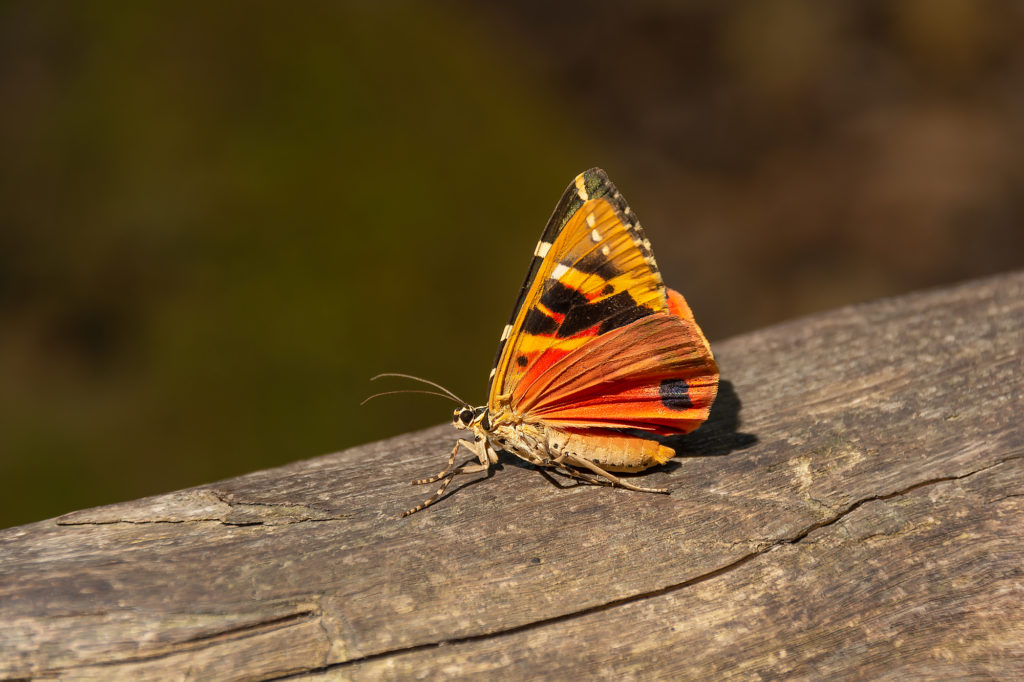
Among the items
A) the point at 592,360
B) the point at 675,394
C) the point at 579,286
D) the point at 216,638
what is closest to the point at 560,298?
the point at 579,286

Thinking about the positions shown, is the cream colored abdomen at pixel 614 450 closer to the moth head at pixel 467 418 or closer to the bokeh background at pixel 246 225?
the moth head at pixel 467 418

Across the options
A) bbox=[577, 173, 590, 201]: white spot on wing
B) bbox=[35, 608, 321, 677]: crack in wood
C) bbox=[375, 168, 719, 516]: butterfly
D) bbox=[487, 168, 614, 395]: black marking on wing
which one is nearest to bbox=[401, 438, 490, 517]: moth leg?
bbox=[375, 168, 719, 516]: butterfly

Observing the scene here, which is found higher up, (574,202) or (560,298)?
(574,202)

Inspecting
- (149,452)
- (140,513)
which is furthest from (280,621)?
(149,452)

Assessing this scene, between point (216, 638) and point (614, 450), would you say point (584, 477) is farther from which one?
point (216, 638)

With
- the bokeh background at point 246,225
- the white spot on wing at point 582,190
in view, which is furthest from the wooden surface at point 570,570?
the bokeh background at point 246,225
